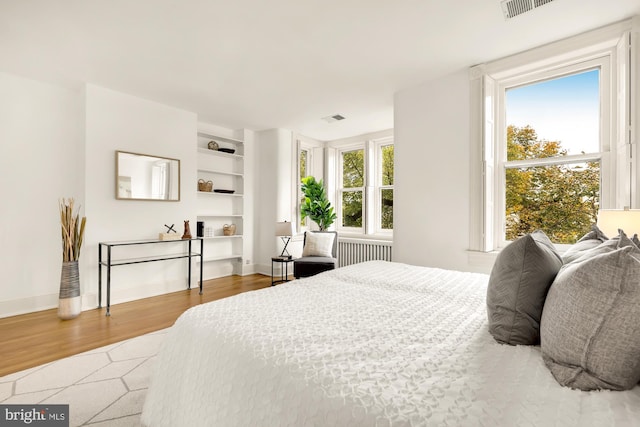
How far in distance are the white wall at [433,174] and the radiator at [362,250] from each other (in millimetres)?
1007

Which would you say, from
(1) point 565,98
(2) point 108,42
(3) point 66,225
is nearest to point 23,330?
(3) point 66,225

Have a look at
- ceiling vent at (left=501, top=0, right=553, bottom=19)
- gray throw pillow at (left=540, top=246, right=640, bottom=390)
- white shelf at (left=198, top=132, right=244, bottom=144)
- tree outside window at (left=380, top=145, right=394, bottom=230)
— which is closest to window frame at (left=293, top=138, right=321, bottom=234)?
white shelf at (left=198, top=132, right=244, bottom=144)

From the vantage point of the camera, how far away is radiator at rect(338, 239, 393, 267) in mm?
4668

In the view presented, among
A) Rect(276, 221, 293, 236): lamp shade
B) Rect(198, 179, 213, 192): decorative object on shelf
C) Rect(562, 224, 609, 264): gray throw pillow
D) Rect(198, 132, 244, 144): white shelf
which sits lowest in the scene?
Rect(276, 221, 293, 236): lamp shade

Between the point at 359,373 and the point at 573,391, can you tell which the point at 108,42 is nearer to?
the point at 359,373

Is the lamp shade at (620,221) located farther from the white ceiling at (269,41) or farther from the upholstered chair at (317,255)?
the upholstered chair at (317,255)

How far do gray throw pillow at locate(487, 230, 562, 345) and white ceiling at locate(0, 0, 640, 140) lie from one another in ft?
6.46

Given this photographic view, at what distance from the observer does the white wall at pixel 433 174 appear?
3.17 metres

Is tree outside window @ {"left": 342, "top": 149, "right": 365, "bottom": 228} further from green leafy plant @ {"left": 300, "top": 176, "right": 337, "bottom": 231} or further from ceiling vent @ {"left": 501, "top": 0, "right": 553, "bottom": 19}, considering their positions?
ceiling vent @ {"left": 501, "top": 0, "right": 553, "bottom": 19}

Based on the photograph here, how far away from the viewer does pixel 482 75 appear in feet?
9.91

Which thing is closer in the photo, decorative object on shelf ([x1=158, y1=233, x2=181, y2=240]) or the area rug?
the area rug

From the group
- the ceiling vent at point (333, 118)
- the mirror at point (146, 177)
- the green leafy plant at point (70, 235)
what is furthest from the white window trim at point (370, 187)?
the green leafy plant at point (70, 235)

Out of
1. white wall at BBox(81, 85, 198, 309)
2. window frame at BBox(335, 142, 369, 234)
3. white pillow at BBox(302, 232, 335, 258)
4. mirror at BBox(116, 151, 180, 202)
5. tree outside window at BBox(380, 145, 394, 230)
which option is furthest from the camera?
window frame at BBox(335, 142, 369, 234)

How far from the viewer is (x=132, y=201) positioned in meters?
3.89
